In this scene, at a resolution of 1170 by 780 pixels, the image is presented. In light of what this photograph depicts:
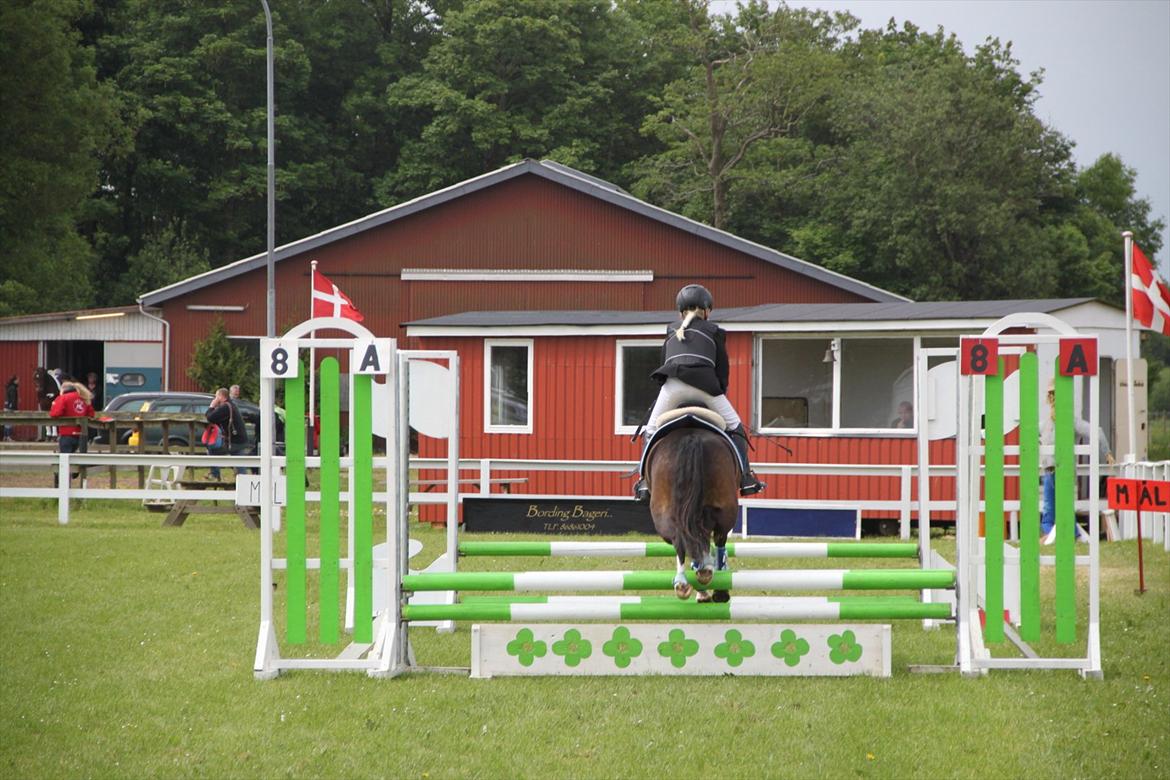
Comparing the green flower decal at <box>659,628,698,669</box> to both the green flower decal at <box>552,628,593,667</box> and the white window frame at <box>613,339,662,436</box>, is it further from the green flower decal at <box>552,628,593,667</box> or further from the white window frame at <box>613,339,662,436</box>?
the white window frame at <box>613,339,662,436</box>

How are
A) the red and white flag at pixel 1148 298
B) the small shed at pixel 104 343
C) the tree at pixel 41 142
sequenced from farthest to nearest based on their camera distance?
the small shed at pixel 104 343 → the tree at pixel 41 142 → the red and white flag at pixel 1148 298

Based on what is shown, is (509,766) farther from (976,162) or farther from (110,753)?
(976,162)

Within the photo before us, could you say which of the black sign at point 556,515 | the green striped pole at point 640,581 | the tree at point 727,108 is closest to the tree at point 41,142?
the tree at point 727,108

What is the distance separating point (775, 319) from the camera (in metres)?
19.8

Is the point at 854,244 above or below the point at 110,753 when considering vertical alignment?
above

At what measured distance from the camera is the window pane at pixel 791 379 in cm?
2028

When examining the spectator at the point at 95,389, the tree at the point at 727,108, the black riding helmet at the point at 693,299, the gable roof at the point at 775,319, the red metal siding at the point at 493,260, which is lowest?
the black riding helmet at the point at 693,299

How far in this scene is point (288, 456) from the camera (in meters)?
8.59

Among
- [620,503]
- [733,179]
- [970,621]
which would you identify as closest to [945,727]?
[970,621]

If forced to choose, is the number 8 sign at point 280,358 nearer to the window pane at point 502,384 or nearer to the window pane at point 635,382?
the window pane at point 635,382

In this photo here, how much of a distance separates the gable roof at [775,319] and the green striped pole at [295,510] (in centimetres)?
1180

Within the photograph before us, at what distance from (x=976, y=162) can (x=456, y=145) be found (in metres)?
20.0

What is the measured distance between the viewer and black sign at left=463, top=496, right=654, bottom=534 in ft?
57.2

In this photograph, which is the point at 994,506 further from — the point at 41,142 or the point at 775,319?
the point at 41,142
